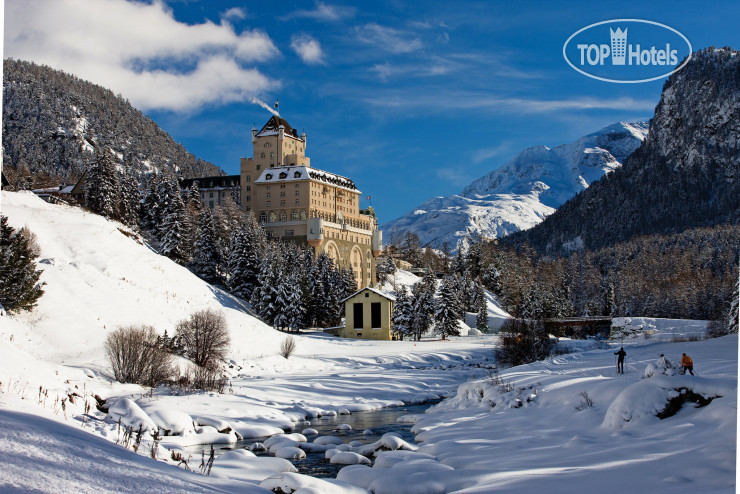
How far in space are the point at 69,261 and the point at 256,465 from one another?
2809cm

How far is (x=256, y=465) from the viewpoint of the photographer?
1566 centimetres

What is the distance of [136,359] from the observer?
92.7 feet

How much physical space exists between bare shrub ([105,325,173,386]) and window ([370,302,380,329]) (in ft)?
126

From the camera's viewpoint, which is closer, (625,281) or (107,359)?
(107,359)

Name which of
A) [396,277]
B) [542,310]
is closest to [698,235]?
[396,277]

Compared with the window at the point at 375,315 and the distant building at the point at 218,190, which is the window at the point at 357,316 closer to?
the window at the point at 375,315

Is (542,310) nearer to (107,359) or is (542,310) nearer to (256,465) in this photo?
(107,359)

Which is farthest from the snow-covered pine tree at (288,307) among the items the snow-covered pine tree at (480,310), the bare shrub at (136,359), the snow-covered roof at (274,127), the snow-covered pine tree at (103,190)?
the snow-covered roof at (274,127)

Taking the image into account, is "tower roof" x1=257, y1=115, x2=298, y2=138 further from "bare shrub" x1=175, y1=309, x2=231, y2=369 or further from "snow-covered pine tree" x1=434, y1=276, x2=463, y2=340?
"bare shrub" x1=175, y1=309, x2=231, y2=369

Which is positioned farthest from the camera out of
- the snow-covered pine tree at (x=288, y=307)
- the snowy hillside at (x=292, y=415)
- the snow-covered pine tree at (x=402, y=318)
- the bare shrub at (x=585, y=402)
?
the snow-covered pine tree at (x=402, y=318)

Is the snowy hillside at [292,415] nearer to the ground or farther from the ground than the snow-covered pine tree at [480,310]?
nearer to the ground

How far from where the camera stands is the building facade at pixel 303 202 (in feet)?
332

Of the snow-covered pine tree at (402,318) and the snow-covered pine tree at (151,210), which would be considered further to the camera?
the snow-covered pine tree at (151,210)

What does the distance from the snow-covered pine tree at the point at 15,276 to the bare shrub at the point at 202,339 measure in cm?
801
